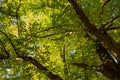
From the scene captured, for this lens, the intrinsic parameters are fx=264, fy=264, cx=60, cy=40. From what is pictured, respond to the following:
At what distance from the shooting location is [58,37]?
32.9ft

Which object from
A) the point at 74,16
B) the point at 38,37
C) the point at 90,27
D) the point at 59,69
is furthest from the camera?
the point at 59,69

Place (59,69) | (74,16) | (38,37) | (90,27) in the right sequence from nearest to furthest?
1. (90,27)
2. (74,16)
3. (38,37)
4. (59,69)

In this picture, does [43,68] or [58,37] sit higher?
[58,37]

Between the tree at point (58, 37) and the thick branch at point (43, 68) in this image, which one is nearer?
the tree at point (58, 37)

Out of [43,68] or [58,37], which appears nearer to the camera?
[43,68]

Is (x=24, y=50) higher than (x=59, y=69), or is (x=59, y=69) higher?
(x=24, y=50)

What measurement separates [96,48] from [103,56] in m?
0.51

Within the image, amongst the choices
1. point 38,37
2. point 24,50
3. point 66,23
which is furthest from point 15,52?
point 66,23

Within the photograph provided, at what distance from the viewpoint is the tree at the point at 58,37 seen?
8.45 metres

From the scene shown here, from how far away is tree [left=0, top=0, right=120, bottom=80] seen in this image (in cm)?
845

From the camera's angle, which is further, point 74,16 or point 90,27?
point 74,16

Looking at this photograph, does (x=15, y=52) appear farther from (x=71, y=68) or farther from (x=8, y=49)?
(x=71, y=68)

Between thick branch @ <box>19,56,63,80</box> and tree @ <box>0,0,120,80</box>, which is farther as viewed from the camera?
thick branch @ <box>19,56,63,80</box>

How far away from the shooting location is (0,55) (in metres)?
8.70
